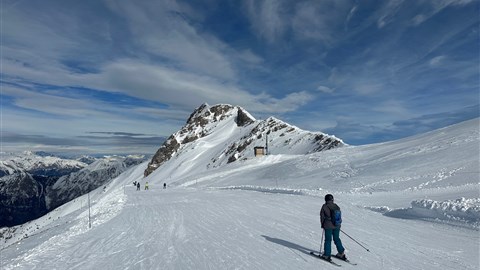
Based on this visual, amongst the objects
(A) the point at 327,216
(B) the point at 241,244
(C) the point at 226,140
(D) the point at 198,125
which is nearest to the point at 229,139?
(C) the point at 226,140

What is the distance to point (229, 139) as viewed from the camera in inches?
5541

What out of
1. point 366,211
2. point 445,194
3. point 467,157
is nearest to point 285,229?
point 366,211

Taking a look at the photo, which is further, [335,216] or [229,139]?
[229,139]

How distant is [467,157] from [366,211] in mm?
15743

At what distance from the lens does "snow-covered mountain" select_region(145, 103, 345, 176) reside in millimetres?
87300

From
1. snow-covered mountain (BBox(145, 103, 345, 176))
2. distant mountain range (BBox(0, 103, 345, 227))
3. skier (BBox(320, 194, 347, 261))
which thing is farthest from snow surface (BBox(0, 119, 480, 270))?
snow-covered mountain (BBox(145, 103, 345, 176))

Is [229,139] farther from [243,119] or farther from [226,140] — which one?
[243,119]

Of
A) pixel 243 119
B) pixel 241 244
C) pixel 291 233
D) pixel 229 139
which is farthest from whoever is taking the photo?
pixel 243 119

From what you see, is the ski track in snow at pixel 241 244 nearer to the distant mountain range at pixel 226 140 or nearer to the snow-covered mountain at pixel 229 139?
the distant mountain range at pixel 226 140

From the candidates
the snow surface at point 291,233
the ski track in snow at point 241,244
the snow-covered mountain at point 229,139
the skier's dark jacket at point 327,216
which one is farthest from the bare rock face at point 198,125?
the skier's dark jacket at point 327,216

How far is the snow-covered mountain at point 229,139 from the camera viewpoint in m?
87.3

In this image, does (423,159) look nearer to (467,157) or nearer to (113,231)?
(467,157)

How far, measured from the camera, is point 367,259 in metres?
10.5

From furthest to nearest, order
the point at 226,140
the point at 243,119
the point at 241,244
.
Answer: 1. the point at 243,119
2. the point at 226,140
3. the point at 241,244
